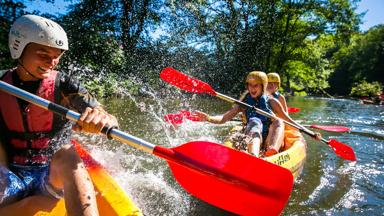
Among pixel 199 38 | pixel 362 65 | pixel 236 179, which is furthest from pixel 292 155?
pixel 362 65

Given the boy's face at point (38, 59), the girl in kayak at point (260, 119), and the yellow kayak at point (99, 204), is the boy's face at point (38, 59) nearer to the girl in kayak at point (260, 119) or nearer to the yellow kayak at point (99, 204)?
the yellow kayak at point (99, 204)

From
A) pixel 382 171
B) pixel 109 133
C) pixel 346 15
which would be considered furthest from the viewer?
pixel 346 15

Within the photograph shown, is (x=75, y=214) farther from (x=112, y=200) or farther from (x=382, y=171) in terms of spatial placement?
(x=382, y=171)

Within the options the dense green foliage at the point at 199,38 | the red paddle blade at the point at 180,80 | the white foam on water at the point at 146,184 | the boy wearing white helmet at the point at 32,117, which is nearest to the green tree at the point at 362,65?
the dense green foliage at the point at 199,38

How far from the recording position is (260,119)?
4754 millimetres

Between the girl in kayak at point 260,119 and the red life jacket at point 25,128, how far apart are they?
2486 mm

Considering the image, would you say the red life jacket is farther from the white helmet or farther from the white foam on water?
the white foam on water

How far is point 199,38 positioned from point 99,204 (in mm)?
18586

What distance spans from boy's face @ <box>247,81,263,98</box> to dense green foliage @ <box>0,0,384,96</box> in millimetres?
6920

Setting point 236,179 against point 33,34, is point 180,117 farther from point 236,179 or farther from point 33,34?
point 33,34

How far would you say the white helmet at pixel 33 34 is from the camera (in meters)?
1.88

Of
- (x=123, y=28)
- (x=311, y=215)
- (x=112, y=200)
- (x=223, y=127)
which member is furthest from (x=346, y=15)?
(x=112, y=200)

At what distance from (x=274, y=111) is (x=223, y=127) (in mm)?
3732

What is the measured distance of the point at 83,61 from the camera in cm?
1070
